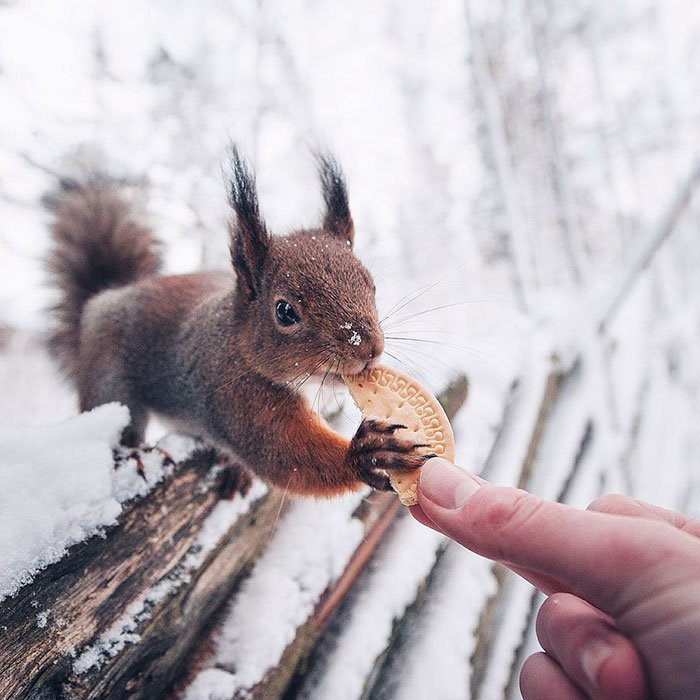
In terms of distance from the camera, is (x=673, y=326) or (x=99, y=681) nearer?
(x=99, y=681)

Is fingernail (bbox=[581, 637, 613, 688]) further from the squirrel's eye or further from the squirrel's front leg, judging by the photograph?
the squirrel's eye

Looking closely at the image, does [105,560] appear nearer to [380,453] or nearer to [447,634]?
[380,453]

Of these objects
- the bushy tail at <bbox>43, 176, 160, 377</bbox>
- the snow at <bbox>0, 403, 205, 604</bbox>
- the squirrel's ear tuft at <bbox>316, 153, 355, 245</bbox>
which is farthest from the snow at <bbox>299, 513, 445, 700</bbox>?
the bushy tail at <bbox>43, 176, 160, 377</bbox>

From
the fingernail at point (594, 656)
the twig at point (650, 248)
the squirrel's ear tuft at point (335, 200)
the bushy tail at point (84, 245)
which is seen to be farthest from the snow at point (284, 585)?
the twig at point (650, 248)

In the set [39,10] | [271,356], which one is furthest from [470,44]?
[271,356]

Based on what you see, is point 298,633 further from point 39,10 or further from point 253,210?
point 39,10

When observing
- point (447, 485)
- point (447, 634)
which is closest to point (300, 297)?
point (447, 485)
